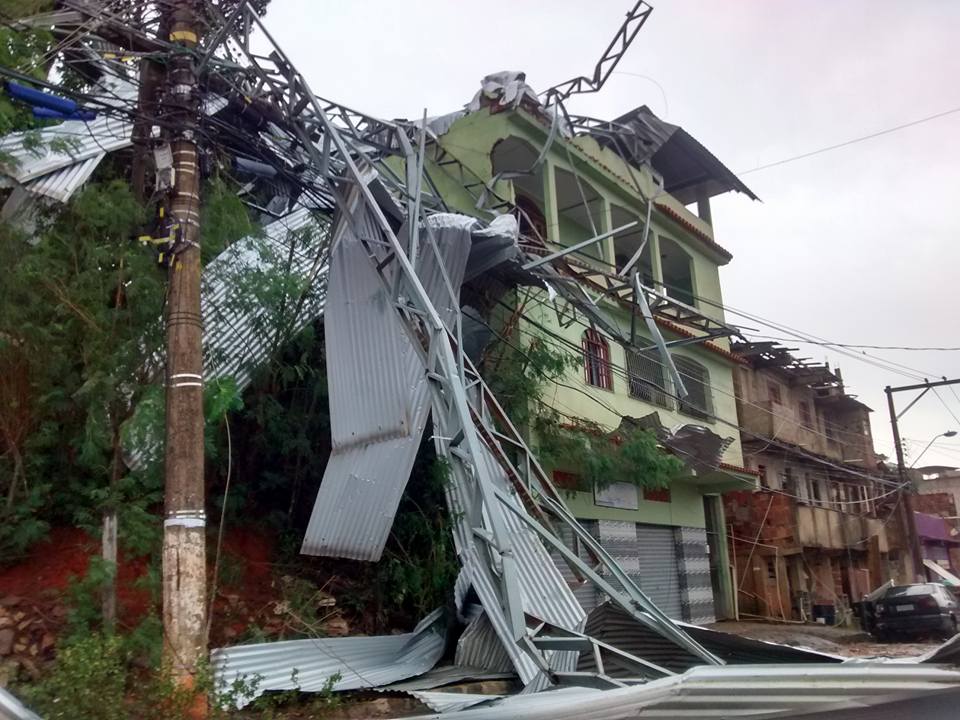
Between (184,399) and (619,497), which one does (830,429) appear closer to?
(619,497)

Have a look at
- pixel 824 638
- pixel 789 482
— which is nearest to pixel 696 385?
pixel 824 638

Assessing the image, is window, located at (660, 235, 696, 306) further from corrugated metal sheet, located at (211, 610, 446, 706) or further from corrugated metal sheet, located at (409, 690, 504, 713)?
corrugated metal sheet, located at (409, 690, 504, 713)

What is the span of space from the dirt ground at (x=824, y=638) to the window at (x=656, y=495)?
2901mm

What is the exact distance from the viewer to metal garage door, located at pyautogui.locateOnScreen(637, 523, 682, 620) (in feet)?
54.3

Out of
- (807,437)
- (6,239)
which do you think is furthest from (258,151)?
(807,437)

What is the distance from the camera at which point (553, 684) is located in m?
7.54

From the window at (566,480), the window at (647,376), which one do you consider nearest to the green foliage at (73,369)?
the window at (566,480)

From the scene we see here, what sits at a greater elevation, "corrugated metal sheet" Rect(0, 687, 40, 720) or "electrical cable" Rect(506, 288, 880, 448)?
"electrical cable" Rect(506, 288, 880, 448)

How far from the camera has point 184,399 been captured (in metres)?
6.83

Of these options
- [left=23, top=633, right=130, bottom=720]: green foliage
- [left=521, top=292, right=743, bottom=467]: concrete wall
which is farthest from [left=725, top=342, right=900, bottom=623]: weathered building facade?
[left=23, top=633, right=130, bottom=720]: green foliage

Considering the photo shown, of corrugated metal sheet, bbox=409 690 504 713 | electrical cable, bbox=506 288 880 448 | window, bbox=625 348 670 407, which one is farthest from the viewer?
window, bbox=625 348 670 407

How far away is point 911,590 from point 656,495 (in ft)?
17.9

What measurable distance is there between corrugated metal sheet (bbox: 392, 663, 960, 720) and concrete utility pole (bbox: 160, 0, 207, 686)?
6.91 feet

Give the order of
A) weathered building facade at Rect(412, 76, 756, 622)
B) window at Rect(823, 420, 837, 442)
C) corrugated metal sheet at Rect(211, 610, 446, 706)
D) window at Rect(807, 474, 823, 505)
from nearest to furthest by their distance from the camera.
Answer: corrugated metal sheet at Rect(211, 610, 446, 706)
weathered building facade at Rect(412, 76, 756, 622)
window at Rect(807, 474, 823, 505)
window at Rect(823, 420, 837, 442)
